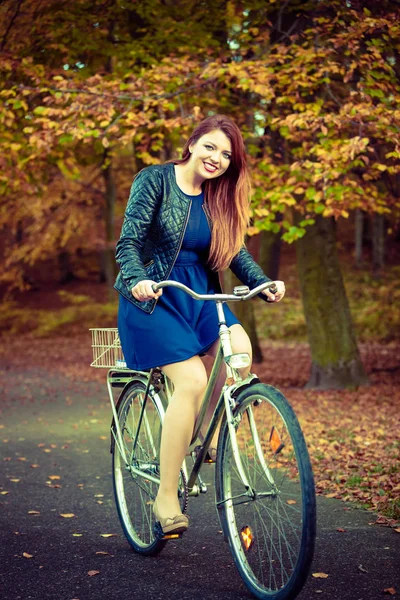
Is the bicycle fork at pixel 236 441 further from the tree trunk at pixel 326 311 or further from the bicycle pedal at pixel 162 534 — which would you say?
the tree trunk at pixel 326 311

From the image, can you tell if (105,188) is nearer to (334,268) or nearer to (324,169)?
(334,268)

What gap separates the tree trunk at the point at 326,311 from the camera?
11.7m

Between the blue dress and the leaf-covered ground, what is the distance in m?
1.78

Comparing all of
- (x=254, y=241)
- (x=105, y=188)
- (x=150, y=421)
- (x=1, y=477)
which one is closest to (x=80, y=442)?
(x=1, y=477)

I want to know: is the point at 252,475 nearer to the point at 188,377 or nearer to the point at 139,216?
the point at 188,377

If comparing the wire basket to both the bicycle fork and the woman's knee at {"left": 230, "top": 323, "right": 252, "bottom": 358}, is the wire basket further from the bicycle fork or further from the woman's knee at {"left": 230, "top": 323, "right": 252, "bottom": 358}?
the bicycle fork

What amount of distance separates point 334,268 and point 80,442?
5032 mm

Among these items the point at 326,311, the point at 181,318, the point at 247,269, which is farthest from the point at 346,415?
the point at 181,318

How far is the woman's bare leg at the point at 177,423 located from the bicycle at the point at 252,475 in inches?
2.4

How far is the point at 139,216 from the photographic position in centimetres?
386

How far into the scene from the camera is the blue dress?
378cm

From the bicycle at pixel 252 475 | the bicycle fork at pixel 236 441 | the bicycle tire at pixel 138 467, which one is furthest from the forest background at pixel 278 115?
the bicycle fork at pixel 236 441

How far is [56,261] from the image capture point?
37.7m

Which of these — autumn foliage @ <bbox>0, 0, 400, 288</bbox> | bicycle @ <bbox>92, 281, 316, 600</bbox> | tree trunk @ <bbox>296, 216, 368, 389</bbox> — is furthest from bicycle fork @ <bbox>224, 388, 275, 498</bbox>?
tree trunk @ <bbox>296, 216, 368, 389</bbox>
